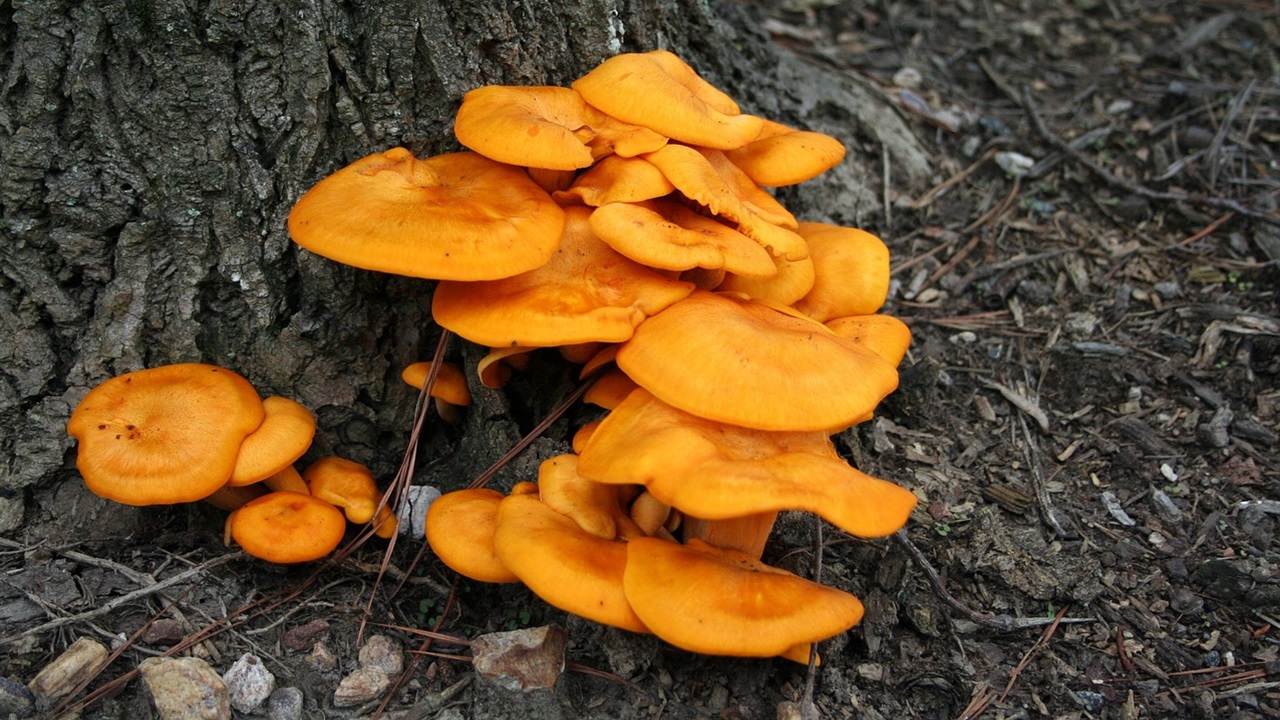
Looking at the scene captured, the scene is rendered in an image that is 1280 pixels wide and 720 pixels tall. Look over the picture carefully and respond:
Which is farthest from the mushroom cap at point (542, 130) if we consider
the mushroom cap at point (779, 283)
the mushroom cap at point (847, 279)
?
the mushroom cap at point (847, 279)

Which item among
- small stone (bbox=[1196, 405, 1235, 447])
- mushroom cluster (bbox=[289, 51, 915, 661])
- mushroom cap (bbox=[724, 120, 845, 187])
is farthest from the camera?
small stone (bbox=[1196, 405, 1235, 447])

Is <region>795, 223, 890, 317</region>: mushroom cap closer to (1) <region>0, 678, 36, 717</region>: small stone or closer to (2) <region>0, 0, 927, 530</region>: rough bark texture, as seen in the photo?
(2) <region>0, 0, 927, 530</region>: rough bark texture

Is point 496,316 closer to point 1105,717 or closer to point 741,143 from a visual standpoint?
point 741,143

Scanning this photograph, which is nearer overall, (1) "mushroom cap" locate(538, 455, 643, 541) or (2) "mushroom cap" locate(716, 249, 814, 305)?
(1) "mushroom cap" locate(538, 455, 643, 541)

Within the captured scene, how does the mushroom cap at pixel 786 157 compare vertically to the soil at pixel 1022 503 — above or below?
above

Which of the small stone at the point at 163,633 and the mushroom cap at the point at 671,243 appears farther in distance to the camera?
the small stone at the point at 163,633

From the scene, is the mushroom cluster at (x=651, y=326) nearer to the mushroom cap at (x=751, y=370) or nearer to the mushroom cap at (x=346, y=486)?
the mushroom cap at (x=751, y=370)

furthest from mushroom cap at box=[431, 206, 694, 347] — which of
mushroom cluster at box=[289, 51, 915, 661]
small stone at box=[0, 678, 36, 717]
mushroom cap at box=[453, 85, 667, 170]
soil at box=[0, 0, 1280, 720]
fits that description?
small stone at box=[0, 678, 36, 717]

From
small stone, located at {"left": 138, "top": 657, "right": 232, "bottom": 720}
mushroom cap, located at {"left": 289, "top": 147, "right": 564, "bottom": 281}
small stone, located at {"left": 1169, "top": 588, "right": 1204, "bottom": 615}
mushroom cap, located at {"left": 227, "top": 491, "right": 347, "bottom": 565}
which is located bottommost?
small stone, located at {"left": 1169, "top": 588, "right": 1204, "bottom": 615}
